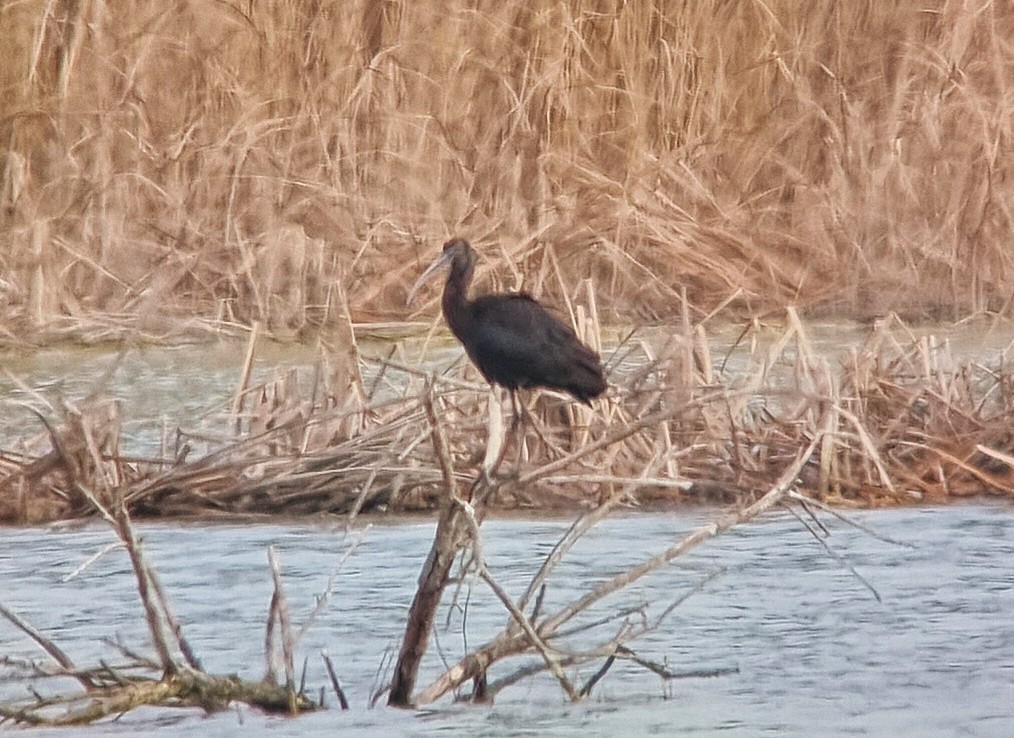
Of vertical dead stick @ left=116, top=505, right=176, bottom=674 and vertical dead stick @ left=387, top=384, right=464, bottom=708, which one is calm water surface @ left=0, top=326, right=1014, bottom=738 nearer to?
vertical dead stick @ left=387, top=384, right=464, bottom=708

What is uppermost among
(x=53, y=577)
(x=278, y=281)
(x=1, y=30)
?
(x=1, y=30)

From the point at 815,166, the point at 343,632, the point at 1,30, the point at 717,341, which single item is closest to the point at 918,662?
the point at 343,632

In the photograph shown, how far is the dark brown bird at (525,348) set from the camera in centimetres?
525

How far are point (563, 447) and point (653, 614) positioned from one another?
45.7 inches

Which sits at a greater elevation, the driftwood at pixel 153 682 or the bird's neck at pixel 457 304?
the bird's neck at pixel 457 304

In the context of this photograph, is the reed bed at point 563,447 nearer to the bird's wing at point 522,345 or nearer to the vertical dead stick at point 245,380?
the vertical dead stick at point 245,380

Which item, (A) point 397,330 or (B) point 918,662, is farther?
(A) point 397,330

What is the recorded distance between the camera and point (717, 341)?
7871mm

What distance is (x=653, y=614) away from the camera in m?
5.01

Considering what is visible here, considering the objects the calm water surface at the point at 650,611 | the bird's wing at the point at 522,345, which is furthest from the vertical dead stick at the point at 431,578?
the bird's wing at the point at 522,345

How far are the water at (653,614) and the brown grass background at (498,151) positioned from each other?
2.04m

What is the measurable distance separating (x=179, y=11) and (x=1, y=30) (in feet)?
2.46

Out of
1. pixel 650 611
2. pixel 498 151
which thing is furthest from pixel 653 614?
pixel 498 151

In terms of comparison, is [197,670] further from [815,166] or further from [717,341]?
[815,166]
